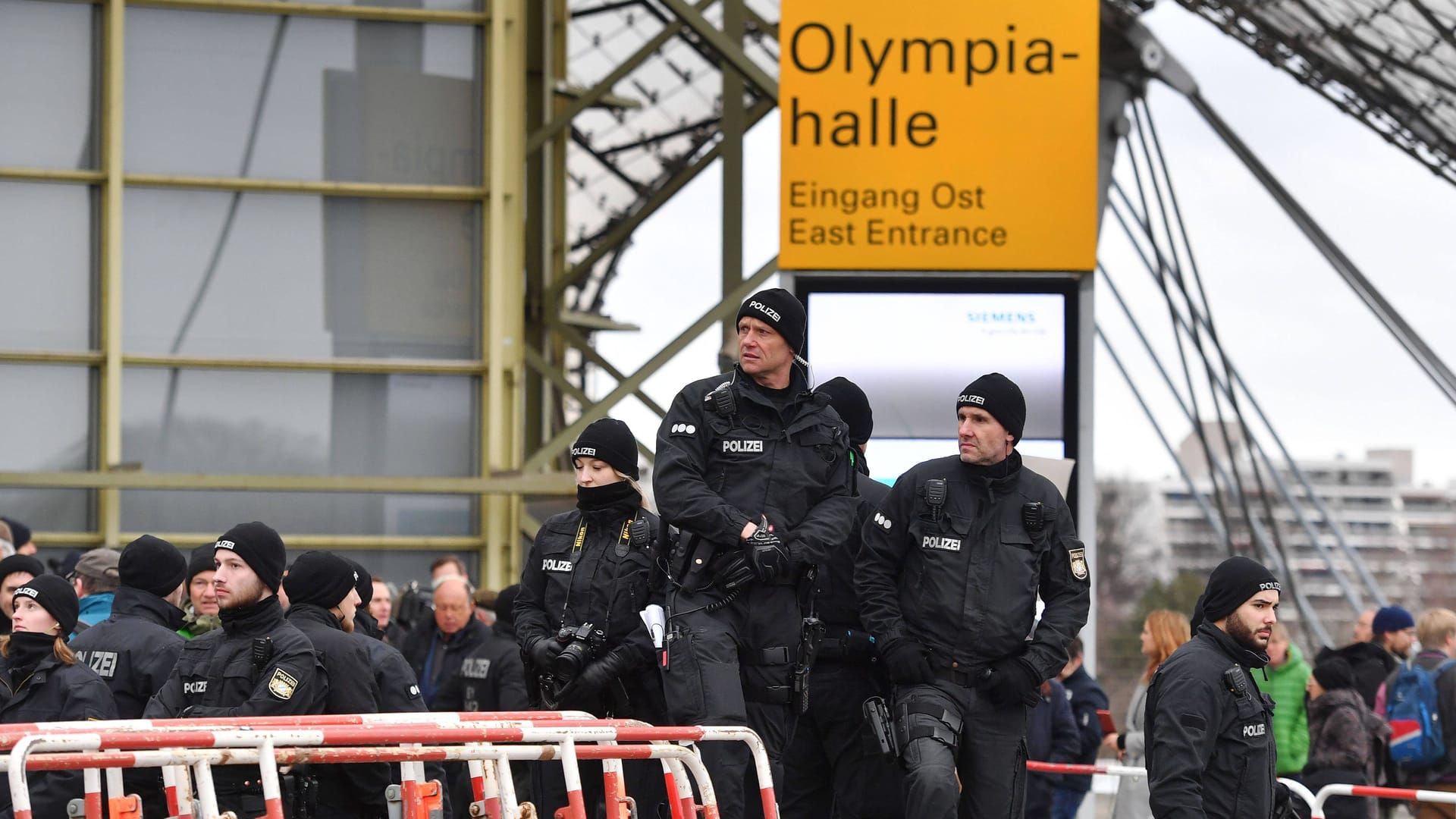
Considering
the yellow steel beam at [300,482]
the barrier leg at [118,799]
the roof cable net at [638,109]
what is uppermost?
the roof cable net at [638,109]

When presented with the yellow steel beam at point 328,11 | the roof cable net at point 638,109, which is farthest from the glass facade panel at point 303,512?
the roof cable net at point 638,109

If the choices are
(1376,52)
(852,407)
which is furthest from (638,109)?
(852,407)

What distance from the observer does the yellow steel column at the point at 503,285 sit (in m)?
17.1

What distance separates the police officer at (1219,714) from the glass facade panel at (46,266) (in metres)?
12.3

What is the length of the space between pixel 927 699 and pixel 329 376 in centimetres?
1101

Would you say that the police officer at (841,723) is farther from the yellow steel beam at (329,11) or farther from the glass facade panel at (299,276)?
the yellow steel beam at (329,11)

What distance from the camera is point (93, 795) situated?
5570mm

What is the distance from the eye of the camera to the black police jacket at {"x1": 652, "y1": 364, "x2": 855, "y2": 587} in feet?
23.2

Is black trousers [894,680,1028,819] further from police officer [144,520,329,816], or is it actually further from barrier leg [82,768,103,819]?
barrier leg [82,768,103,819]

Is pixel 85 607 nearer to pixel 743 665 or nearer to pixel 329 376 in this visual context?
pixel 743 665

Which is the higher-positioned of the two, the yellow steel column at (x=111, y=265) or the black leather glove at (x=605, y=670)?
the yellow steel column at (x=111, y=265)

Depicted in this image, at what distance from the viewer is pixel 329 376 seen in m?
17.2

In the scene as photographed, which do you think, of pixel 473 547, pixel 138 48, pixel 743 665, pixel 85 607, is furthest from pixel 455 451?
pixel 743 665

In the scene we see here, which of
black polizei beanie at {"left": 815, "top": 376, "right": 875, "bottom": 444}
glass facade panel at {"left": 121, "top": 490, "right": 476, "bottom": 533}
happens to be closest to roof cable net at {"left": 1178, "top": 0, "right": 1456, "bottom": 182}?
glass facade panel at {"left": 121, "top": 490, "right": 476, "bottom": 533}
